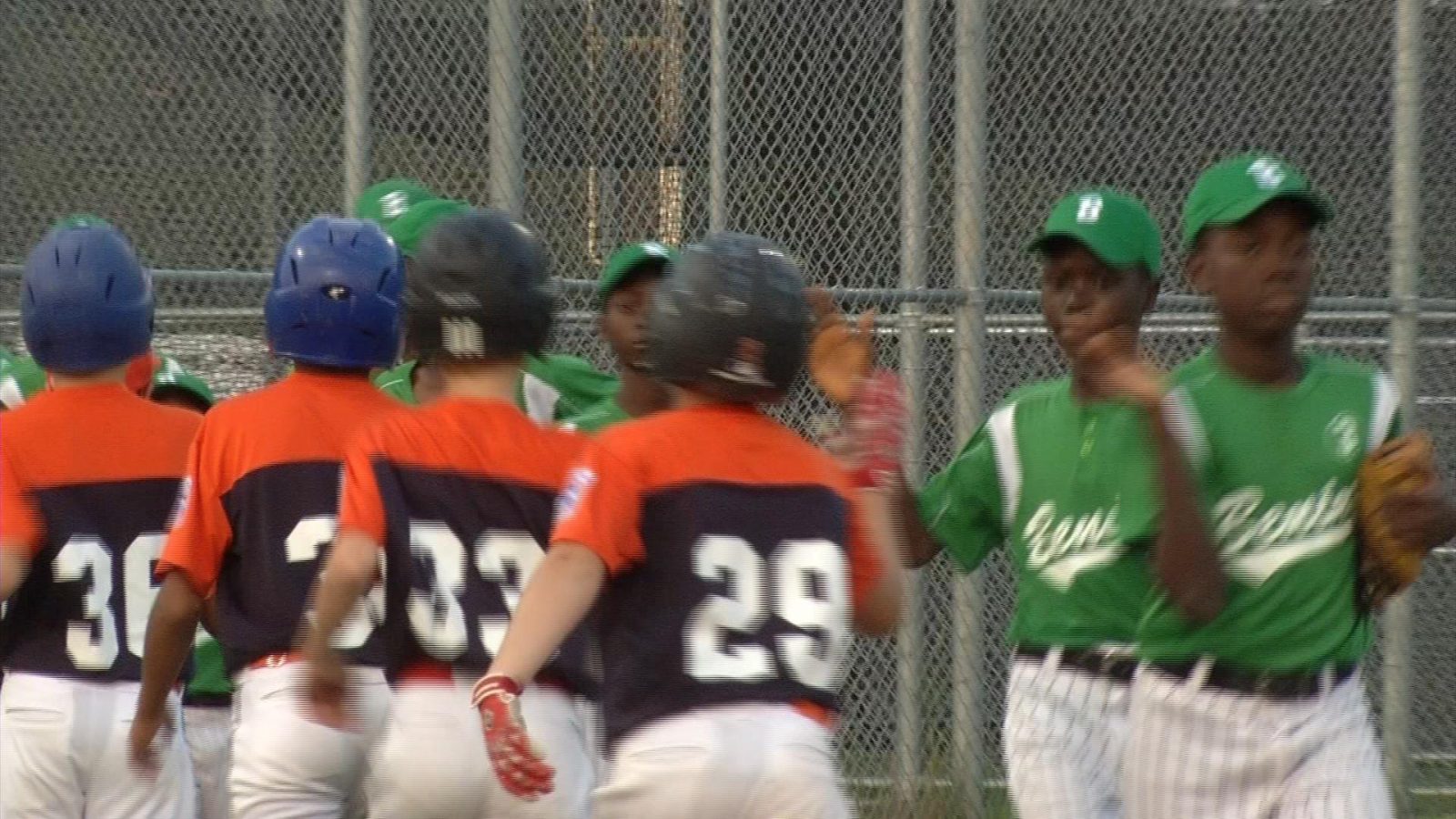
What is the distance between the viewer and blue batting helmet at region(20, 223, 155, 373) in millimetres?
4609

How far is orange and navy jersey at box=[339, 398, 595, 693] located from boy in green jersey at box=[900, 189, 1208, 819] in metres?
1.26

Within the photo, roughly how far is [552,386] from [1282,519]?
6.89 feet

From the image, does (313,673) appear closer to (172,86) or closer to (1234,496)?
(1234,496)

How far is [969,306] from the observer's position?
24.2 feet

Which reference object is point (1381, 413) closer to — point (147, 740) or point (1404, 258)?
point (147, 740)

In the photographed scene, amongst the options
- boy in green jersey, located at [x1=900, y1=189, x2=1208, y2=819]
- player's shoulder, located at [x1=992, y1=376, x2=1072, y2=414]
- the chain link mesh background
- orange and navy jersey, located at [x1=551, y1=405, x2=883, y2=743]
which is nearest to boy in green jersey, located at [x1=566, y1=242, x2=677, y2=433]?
boy in green jersey, located at [x1=900, y1=189, x2=1208, y2=819]

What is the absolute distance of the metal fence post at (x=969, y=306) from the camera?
739 cm

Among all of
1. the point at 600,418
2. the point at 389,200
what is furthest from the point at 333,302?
the point at 389,200

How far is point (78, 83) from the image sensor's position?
6.64 m

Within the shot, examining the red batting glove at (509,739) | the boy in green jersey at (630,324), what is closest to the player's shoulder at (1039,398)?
the boy in green jersey at (630,324)

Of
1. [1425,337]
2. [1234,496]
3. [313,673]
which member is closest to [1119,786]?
[1234,496]

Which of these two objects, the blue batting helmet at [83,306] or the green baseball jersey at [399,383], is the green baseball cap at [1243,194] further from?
the blue batting helmet at [83,306]

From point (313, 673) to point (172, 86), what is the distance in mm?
3517

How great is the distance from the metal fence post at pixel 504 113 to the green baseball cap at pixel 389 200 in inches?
17.5
